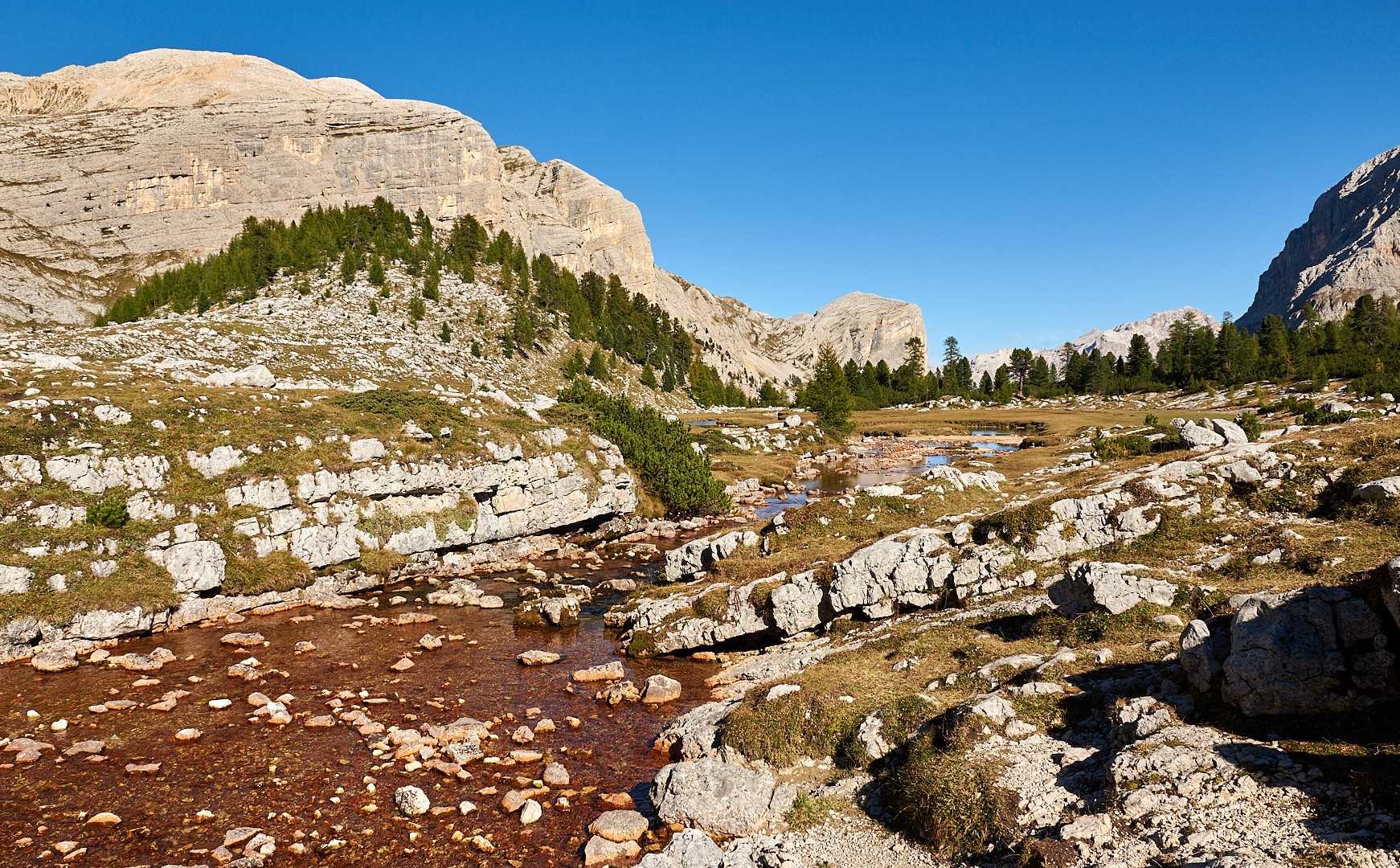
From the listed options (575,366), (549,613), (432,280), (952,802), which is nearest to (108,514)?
(549,613)

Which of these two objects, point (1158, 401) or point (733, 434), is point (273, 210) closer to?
point (733, 434)

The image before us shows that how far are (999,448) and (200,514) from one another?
85.5 meters

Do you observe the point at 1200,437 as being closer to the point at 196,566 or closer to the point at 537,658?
the point at 537,658

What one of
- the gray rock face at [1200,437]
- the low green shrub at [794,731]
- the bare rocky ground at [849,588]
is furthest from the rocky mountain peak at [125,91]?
the low green shrub at [794,731]

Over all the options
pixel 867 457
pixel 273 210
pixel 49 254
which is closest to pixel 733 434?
pixel 867 457

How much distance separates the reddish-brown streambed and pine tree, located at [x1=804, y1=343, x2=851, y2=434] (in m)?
84.0

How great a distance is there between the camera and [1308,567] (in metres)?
16.1

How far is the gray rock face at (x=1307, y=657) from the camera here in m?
10.3

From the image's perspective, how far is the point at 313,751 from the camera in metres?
17.0

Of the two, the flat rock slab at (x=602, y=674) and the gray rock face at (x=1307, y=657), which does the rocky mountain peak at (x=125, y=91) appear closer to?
the flat rock slab at (x=602, y=674)

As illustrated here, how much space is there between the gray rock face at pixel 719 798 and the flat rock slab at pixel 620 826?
471 millimetres

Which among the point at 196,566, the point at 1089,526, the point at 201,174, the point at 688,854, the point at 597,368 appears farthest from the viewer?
the point at 201,174

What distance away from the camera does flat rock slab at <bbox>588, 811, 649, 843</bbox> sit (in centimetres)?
1335

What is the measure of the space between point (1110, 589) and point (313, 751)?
21413mm
